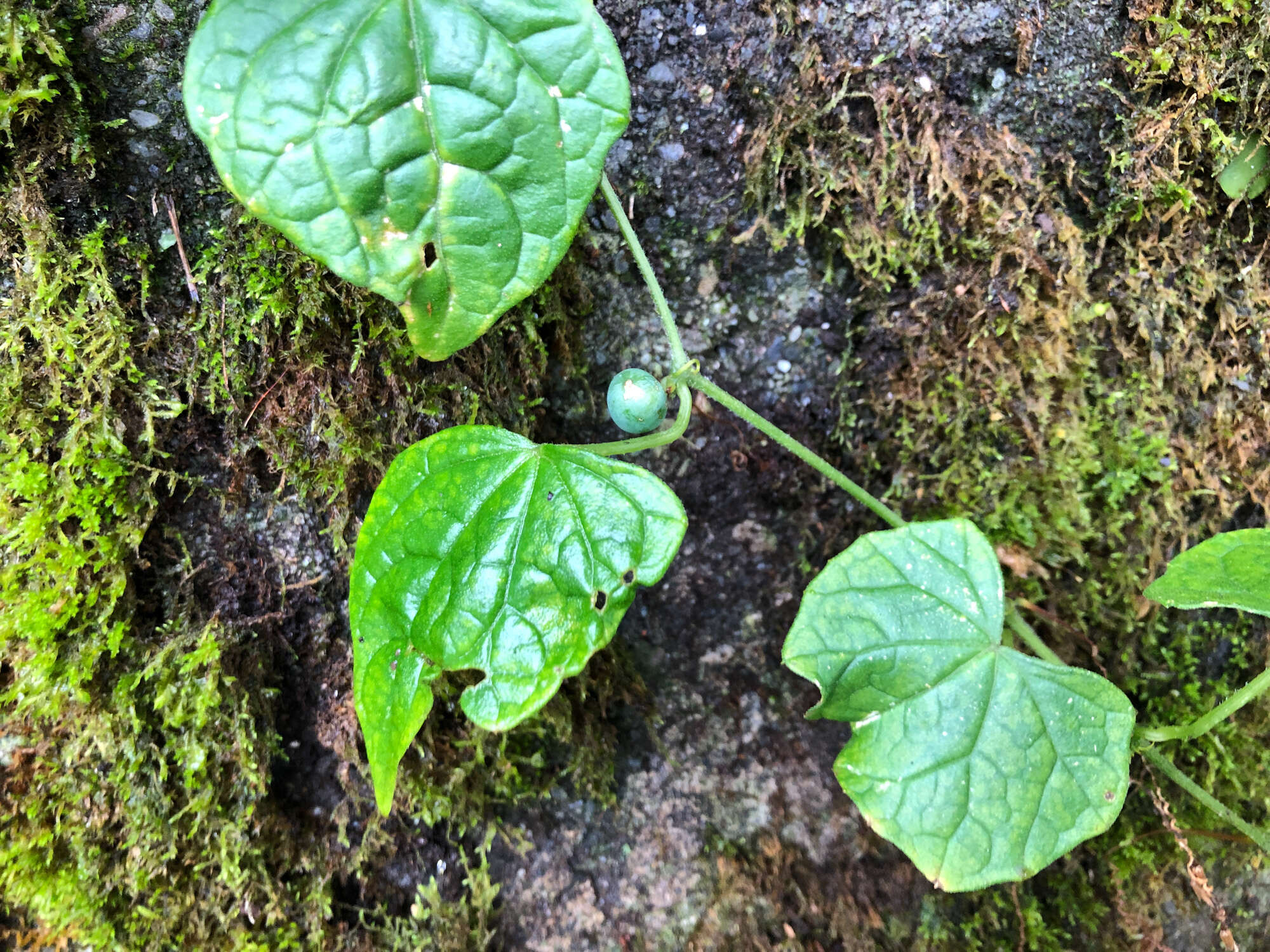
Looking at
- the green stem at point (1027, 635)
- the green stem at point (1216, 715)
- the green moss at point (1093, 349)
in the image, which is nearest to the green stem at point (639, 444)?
the green moss at point (1093, 349)

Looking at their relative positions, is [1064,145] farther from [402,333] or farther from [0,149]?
[0,149]

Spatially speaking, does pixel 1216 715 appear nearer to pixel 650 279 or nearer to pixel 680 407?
pixel 680 407

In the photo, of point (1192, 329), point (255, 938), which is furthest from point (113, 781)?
point (1192, 329)

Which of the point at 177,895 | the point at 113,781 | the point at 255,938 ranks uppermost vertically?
the point at 113,781

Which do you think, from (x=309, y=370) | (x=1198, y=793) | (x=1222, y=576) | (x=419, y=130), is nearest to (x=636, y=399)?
(x=419, y=130)

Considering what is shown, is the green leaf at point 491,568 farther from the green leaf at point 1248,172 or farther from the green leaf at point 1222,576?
the green leaf at point 1248,172

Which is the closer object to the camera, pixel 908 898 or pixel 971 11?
pixel 971 11
